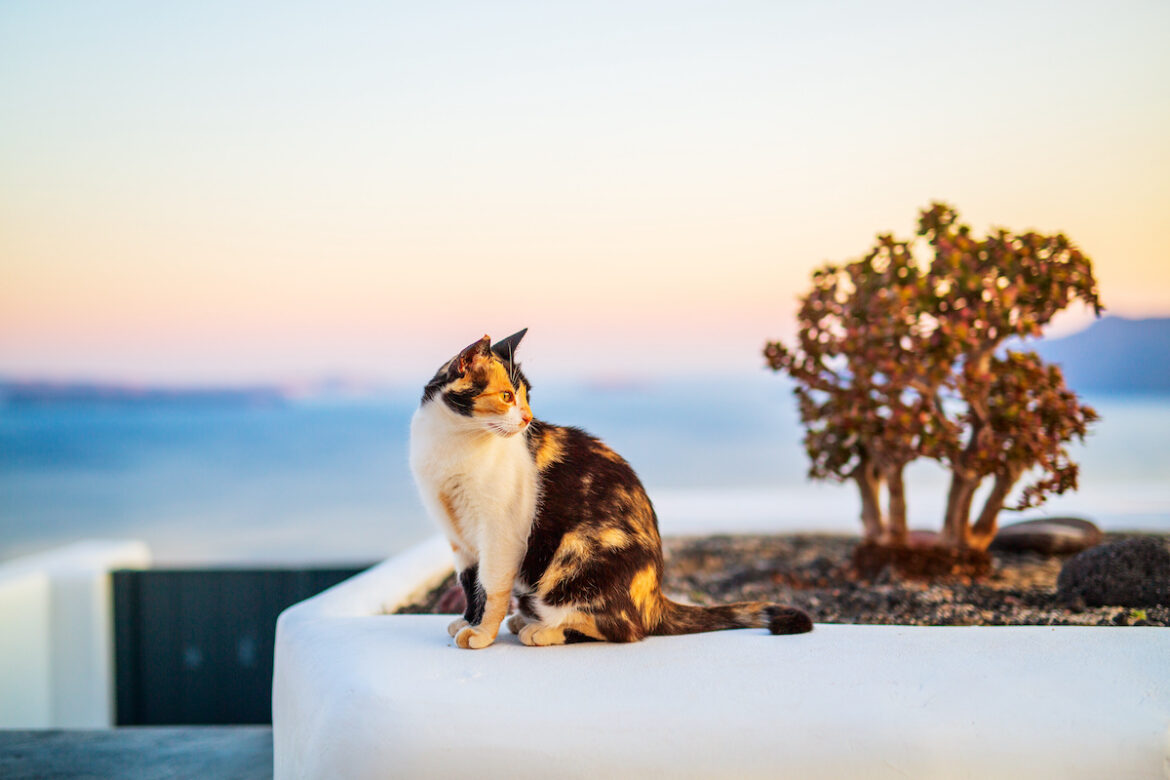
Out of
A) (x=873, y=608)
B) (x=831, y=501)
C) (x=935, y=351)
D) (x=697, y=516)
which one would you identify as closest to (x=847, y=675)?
(x=873, y=608)

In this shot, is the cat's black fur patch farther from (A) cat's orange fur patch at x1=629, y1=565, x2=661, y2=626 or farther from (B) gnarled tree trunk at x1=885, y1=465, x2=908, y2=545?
(B) gnarled tree trunk at x1=885, y1=465, x2=908, y2=545

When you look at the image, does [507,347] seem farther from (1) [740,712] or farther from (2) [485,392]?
(1) [740,712]

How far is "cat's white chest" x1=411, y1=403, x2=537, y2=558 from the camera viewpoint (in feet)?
6.35

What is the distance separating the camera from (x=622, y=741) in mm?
1633

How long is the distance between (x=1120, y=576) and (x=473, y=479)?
220cm

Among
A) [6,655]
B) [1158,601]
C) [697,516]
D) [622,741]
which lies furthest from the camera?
[697,516]

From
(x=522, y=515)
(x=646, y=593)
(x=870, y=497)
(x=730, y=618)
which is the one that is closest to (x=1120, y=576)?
(x=870, y=497)

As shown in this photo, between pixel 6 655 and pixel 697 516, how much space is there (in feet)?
10.6

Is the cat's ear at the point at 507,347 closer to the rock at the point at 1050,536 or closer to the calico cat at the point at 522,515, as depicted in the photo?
the calico cat at the point at 522,515

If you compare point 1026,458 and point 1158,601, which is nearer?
point 1158,601

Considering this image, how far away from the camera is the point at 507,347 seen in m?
1.95

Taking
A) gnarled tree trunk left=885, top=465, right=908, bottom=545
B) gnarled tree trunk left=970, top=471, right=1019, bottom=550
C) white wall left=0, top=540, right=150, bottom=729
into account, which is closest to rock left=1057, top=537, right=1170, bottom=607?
gnarled tree trunk left=970, top=471, right=1019, bottom=550

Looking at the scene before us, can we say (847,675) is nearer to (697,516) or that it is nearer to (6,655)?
(697,516)

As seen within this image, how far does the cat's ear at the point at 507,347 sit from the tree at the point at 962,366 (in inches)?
76.7
